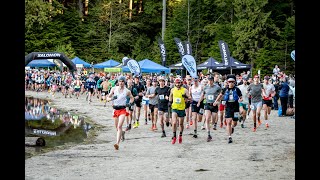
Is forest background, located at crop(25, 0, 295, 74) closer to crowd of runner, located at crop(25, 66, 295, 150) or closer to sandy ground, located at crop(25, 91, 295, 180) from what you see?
crowd of runner, located at crop(25, 66, 295, 150)

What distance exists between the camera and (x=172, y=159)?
11422 millimetres

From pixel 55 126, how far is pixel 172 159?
9.34 m

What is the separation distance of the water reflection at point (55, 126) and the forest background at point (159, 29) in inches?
949

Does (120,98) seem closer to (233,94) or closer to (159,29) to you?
(233,94)

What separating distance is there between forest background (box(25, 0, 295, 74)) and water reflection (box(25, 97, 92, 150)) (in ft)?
79.1

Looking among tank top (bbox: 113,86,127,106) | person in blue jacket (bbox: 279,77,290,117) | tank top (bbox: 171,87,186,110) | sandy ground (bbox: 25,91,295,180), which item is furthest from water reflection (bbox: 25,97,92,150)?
person in blue jacket (bbox: 279,77,290,117)

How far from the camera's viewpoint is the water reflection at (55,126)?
15961mm

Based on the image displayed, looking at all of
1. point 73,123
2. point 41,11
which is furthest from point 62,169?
point 41,11

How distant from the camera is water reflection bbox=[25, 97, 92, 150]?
15961mm

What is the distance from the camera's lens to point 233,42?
171 ft

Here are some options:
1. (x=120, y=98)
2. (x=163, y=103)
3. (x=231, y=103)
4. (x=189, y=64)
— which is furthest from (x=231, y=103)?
(x=189, y=64)

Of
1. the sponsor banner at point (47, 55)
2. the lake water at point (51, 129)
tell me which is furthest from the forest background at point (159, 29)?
the sponsor banner at point (47, 55)
